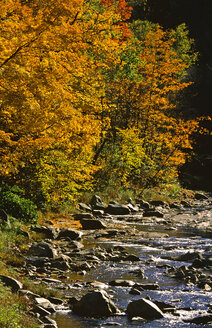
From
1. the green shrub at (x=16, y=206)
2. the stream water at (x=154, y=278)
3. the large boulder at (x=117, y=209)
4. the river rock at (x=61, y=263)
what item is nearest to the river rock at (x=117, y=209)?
the large boulder at (x=117, y=209)

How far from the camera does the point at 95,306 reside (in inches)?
290

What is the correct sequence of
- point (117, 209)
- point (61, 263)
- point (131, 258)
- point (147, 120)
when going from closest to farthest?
point (61, 263)
point (131, 258)
point (117, 209)
point (147, 120)

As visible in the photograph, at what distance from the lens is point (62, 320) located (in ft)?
22.7

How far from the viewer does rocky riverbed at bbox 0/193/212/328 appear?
7234 millimetres

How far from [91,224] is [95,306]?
8838 millimetres

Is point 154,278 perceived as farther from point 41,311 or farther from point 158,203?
point 158,203

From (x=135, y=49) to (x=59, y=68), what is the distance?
1147cm

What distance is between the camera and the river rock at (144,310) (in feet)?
23.7

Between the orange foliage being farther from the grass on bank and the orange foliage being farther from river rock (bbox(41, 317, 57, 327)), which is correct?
river rock (bbox(41, 317, 57, 327))

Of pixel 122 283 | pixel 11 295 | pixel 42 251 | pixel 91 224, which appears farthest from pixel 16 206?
pixel 11 295

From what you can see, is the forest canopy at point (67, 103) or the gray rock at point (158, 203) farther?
the gray rock at point (158, 203)

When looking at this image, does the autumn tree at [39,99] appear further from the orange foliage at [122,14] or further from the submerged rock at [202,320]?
the orange foliage at [122,14]

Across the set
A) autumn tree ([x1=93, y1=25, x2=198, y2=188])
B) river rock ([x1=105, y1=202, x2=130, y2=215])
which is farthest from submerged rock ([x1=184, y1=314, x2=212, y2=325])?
autumn tree ([x1=93, y1=25, x2=198, y2=188])

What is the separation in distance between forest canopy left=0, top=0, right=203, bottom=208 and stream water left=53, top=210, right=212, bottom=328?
10.7ft
